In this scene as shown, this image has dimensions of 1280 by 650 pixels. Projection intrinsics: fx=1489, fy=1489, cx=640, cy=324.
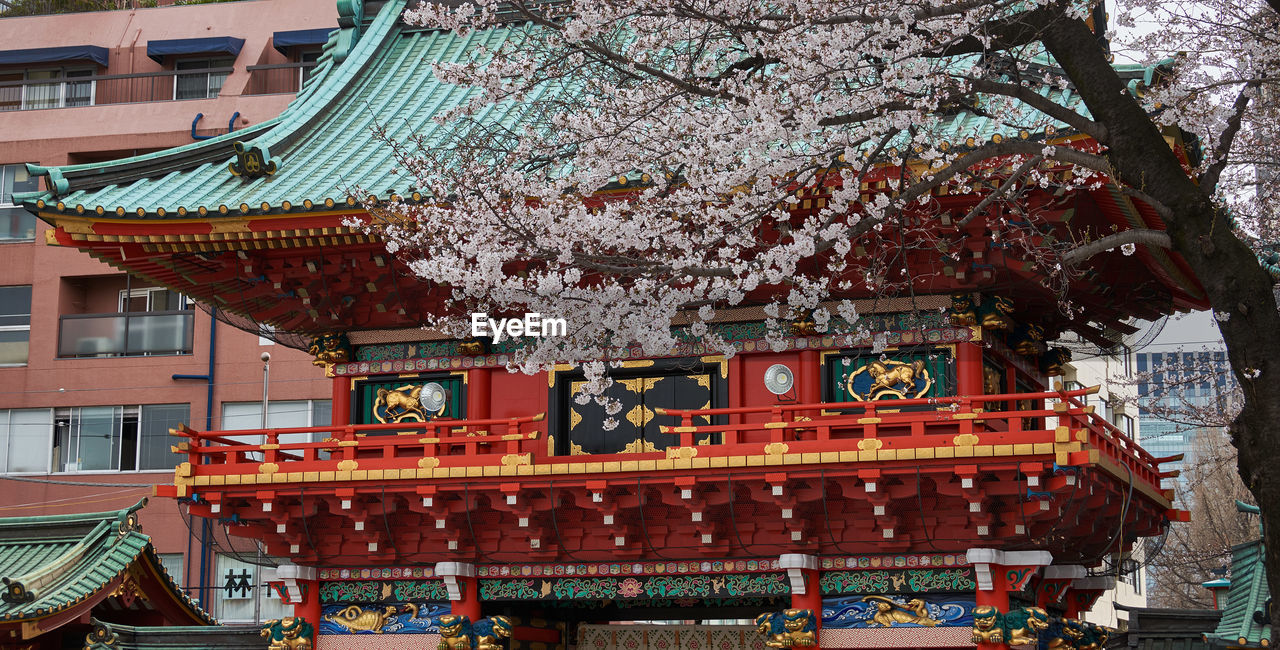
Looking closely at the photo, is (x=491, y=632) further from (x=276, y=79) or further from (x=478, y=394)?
(x=276, y=79)

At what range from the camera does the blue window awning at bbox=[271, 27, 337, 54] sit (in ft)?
115

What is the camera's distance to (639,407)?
722 inches

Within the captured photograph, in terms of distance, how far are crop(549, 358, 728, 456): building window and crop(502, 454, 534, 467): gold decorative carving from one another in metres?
1.64

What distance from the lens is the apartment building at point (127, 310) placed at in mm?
33188

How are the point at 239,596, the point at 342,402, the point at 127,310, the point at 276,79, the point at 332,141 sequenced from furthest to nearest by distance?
the point at 276,79, the point at 127,310, the point at 239,596, the point at 332,141, the point at 342,402

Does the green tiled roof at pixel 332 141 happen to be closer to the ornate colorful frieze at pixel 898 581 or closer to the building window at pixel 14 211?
the ornate colorful frieze at pixel 898 581

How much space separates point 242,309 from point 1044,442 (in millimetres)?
10410

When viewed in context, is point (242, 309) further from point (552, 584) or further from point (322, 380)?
point (322, 380)

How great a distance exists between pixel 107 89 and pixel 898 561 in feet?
87.1

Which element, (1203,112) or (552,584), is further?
(552,584)

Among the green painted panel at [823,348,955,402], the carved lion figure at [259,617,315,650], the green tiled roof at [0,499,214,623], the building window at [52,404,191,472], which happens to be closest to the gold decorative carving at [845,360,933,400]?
the green painted panel at [823,348,955,402]

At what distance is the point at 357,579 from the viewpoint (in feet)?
61.0

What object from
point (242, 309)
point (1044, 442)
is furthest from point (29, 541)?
point (1044, 442)

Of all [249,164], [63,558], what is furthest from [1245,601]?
[63,558]
